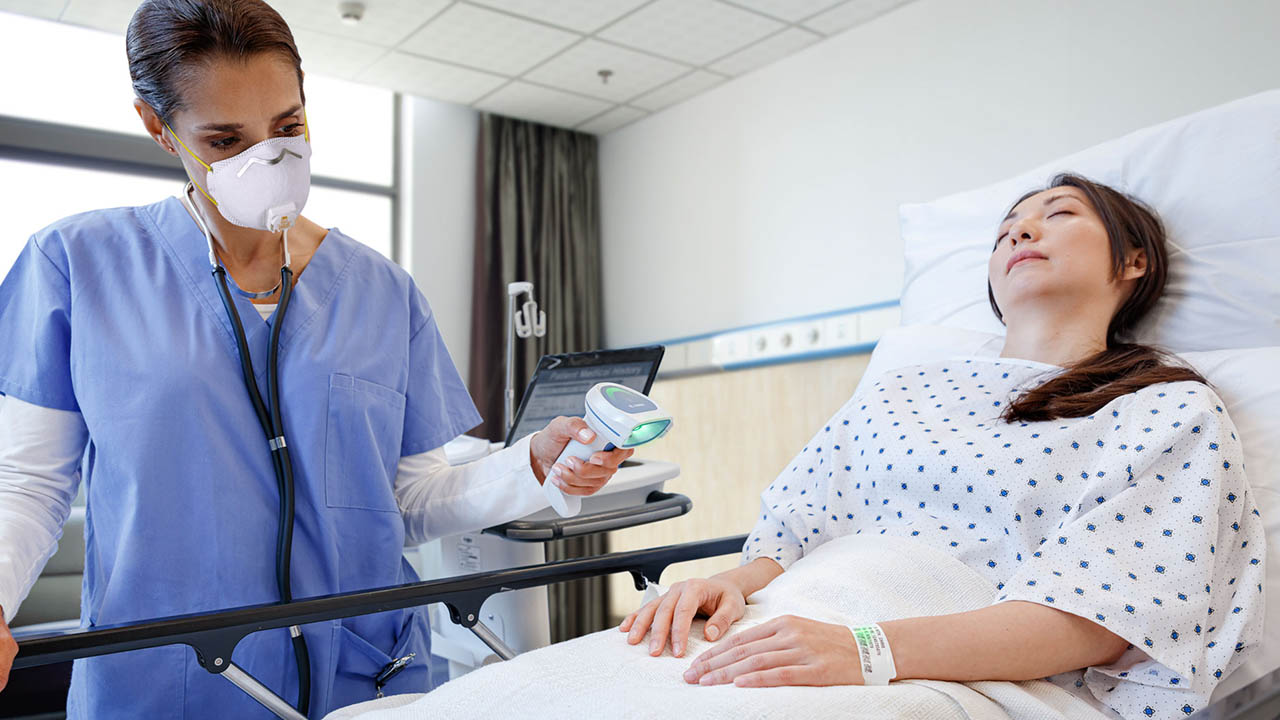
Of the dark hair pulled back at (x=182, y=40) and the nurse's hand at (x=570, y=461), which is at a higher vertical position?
the dark hair pulled back at (x=182, y=40)

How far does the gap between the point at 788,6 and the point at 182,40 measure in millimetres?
2682

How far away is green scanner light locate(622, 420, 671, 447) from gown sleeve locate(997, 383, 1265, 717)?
410 mm

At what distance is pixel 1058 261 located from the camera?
1365 millimetres

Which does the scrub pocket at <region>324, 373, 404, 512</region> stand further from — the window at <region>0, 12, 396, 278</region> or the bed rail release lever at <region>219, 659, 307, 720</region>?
the window at <region>0, 12, 396, 278</region>

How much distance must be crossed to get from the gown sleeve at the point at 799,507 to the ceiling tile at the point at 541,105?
3042mm

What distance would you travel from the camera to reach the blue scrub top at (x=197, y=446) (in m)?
1.09

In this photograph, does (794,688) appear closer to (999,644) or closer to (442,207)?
(999,644)

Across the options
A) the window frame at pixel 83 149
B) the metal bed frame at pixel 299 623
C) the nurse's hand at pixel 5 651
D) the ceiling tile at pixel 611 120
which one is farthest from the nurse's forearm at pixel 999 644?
the ceiling tile at pixel 611 120

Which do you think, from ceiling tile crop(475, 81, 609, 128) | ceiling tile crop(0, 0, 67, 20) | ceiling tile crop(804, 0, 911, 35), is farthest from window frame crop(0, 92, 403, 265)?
ceiling tile crop(804, 0, 911, 35)

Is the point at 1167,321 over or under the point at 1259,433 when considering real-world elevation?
over

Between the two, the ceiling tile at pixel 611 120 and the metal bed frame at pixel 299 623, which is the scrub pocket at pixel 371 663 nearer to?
the metal bed frame at pixel 299 623

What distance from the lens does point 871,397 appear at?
141 cm

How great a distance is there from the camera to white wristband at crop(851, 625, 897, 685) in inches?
34.8

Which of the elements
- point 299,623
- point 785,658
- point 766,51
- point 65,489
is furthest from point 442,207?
point 785,658
